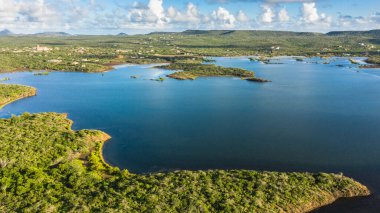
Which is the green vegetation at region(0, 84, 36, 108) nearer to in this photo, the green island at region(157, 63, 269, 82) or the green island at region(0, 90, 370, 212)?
the green island at region(0, 90, 370, 212)

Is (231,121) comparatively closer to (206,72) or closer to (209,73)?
(209,73)

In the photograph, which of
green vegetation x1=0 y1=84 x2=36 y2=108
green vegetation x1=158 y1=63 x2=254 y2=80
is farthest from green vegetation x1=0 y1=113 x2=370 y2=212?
green vegetation x1=158 y1=63 x2=254 y2=80

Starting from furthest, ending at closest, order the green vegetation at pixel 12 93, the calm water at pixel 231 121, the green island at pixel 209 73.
→ 1. the green island at pixel 209 73
2. the green vegetation at pixel 12 93
3. the calm water at pixel 231 121

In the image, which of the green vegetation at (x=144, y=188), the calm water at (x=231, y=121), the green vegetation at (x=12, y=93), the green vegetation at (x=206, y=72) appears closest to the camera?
the green vegetation at (x=144, y=188)

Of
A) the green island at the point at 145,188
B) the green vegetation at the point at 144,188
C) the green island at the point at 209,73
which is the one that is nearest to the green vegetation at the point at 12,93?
the green island at the point at 145,188

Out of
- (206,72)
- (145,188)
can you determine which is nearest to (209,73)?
(206,72)

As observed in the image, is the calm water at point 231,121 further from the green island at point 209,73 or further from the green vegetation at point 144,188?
the green island at point 209,73

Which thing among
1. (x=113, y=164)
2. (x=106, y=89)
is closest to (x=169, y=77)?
(x=106, y=89)

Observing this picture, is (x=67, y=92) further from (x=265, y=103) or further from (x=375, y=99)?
(x=375, y=99)
